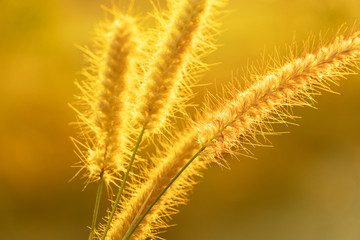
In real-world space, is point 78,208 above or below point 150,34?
below

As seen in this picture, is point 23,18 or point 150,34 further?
point 23,18

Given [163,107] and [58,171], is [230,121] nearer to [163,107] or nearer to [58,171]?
[163,107]

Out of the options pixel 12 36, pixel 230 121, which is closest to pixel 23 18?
Answer: pixel 12 36

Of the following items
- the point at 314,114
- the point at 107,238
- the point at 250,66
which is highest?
the point at 314,114

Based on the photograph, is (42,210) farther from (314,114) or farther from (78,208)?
(314,114)

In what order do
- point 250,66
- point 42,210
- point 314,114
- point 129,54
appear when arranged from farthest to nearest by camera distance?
point 314,114
point 42,210
point 250,66
point 129,54

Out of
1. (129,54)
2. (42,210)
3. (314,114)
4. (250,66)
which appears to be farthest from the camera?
(314,114)
